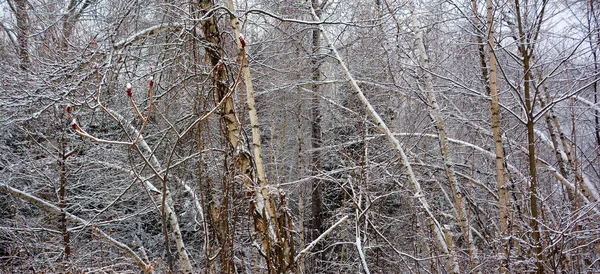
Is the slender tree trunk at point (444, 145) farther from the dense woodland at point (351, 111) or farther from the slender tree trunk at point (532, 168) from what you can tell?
the slender tree trunk at point (532, 168)

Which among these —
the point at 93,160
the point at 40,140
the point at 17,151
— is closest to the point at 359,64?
the point at 93,160

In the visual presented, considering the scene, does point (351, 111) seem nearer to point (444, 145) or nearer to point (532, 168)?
point (444, 145)

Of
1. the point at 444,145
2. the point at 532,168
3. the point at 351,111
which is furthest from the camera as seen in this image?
the point at 351,111

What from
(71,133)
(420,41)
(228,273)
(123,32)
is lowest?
(228,273)

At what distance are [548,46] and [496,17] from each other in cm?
86

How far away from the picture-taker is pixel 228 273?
237 centimetres

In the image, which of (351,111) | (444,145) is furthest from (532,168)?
(351,111)

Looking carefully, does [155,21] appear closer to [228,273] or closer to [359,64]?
[228,273]

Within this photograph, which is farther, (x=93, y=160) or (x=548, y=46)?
(x=93, y=160)

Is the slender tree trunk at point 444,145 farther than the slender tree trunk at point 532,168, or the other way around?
the slender tree trunk at point 444,145

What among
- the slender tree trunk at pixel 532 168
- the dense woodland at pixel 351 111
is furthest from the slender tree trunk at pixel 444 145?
the slender tree trunk at pixel 532 168

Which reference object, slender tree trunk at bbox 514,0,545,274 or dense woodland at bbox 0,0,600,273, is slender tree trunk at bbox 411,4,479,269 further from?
slender tree trunk at bbox 514,0,545,274

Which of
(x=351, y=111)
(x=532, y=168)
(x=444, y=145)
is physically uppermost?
(x=351, y=111)

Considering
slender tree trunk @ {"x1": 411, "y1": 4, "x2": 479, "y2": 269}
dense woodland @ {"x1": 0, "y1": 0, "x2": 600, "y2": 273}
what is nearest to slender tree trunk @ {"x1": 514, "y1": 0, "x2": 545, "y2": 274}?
dense woodland @ {"x1": 0, "y1": 0, "x2": 600, "y2": 273}
